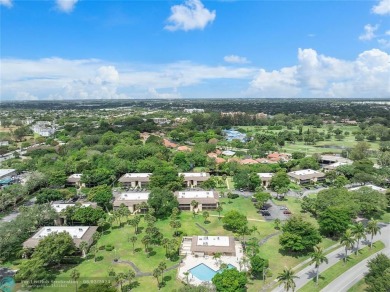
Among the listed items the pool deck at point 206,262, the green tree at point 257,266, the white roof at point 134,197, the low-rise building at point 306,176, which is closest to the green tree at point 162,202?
the white roof at point 134,197

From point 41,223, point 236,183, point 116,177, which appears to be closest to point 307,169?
point 236,183

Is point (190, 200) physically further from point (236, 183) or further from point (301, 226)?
point (301, 226)

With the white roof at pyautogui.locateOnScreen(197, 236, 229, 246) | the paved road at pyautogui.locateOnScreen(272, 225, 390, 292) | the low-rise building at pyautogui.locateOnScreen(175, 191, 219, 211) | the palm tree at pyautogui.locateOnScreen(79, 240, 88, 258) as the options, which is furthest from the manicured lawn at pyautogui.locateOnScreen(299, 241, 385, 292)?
the palm tree at pyautogui.locateOnScreen(79, 240, 88, 258)

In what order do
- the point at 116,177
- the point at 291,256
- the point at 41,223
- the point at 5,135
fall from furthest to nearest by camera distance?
the point at 5,135 < the point at 116,177 < the point at 41,223 < the point at 291,256

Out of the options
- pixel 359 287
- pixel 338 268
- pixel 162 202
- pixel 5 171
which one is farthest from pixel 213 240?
pixel 5 171

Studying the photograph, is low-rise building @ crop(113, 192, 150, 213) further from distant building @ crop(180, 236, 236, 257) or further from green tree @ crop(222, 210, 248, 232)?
green tree @ crop(222, 210, 248, 232)

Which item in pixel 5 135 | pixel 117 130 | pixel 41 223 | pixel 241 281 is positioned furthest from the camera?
pixel 117 130

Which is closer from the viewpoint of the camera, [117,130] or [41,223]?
[41,223]

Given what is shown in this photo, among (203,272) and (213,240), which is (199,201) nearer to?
(213,240)
